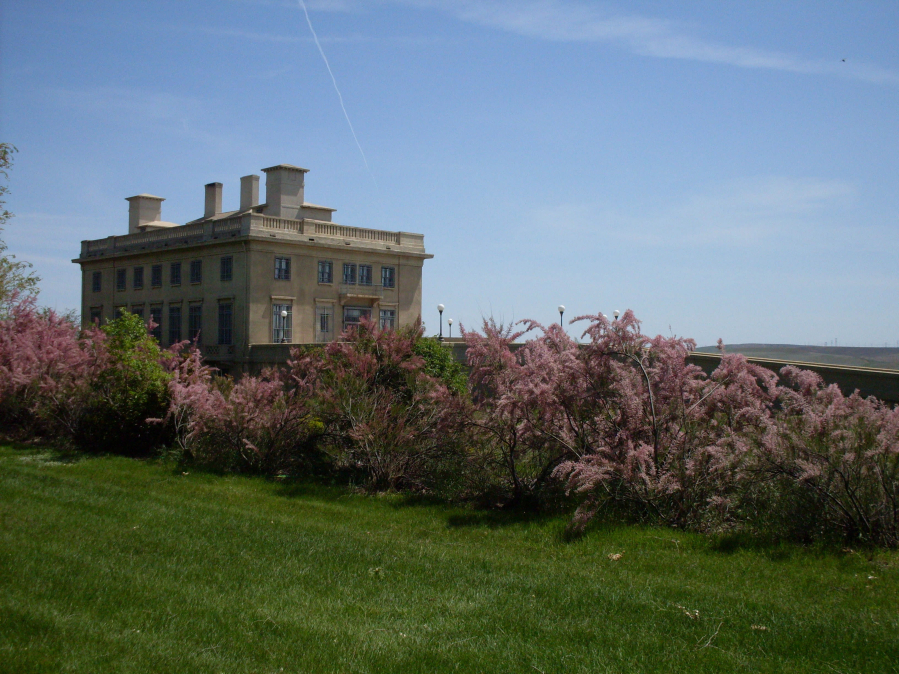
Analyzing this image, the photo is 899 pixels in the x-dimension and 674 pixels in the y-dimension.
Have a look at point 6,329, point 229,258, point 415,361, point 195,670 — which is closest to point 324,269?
point 229,258

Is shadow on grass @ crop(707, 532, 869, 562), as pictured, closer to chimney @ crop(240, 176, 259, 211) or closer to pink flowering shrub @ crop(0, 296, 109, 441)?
pink flowering shrub @ crop(0, 296, 109, 441)

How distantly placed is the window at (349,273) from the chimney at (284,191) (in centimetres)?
450

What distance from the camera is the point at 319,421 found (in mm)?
16328

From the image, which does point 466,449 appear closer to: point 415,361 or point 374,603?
point 415,361

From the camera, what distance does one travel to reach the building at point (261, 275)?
48094mm

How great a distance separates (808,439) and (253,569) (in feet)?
20.2

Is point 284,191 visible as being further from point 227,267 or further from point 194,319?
point 194,319

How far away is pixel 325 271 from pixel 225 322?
662 centimetres

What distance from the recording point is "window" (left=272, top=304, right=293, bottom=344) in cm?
4844

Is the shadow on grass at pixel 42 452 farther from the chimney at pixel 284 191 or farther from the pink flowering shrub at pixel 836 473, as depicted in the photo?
the chimney at pixel 284 191

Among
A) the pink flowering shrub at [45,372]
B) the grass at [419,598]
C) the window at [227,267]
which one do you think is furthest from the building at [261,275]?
the grass at [419,598]

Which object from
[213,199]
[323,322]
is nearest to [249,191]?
[213,199]

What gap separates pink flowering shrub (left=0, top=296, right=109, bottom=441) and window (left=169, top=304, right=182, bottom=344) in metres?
26.6

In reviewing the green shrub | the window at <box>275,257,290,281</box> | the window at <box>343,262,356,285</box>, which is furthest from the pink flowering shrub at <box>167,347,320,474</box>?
the window at <box>343,262,356,285</box>
